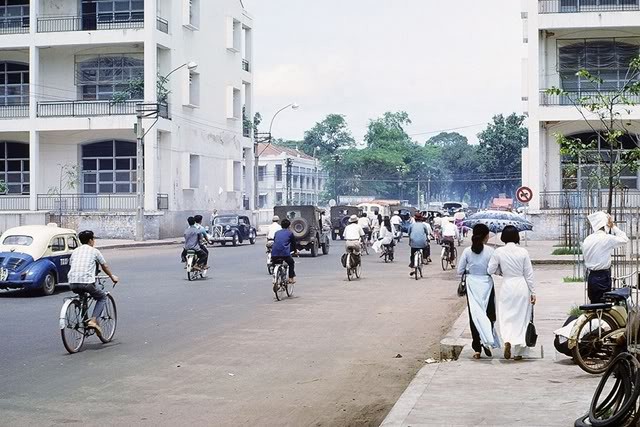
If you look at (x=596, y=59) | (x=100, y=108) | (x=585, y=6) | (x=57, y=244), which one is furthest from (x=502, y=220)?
(x=100, y=108)

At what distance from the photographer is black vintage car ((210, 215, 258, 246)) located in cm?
4622

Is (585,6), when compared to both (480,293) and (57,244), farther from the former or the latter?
(480,293)

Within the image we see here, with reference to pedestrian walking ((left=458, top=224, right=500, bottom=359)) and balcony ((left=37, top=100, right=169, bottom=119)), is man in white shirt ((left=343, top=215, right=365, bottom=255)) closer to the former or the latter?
pedestrian walking ((left=458, top=224, right=500, bottom=359))

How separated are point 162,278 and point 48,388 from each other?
15.5 meters

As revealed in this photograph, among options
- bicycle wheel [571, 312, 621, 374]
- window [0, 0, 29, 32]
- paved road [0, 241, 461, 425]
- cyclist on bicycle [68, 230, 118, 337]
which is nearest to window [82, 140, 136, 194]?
window [0, 0, 29, 32]

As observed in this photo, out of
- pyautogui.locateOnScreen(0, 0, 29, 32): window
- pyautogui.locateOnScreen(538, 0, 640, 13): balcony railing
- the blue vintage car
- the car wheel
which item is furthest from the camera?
pyautogui.locateOnScreen(0, 0, 29, 32): window

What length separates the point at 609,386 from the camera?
7.70 m

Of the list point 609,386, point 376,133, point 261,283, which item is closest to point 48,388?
point 609,386

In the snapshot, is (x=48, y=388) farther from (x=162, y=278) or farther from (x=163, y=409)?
(x=162, y=278)

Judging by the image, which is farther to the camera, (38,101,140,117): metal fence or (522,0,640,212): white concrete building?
(38,101,140,117): metal fence

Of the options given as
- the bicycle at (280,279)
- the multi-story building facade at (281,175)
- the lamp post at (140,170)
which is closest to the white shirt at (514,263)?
the bicycle at (280,279)

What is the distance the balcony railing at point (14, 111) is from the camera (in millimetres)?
50750

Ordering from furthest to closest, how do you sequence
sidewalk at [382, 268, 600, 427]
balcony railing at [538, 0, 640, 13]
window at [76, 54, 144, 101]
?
window at [76, 54, 144, 101] → balcony railing at [538, 0, 640, 13] → sidewalk at [382, 268, 600, 427]

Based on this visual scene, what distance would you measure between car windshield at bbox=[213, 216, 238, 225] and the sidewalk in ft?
112
